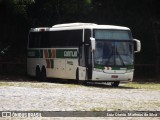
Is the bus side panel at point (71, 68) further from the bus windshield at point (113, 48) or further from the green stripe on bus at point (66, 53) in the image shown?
the bus windshield at point (113, 48)

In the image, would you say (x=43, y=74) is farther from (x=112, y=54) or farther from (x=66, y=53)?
(x=112, y=54)

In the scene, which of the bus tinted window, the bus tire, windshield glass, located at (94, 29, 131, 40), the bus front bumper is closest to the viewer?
the bus front bumper

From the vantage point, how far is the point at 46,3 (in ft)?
129

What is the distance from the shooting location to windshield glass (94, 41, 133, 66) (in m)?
29.4

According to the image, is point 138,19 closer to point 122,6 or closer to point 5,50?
point 122,6

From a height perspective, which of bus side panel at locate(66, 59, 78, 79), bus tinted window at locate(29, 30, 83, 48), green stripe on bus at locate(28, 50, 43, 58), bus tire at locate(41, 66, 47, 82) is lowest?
bus tire at locate(41, 66, 47, 82)

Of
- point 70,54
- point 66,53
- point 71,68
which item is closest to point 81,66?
point 71,68

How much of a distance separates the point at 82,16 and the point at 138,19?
437 centimetres

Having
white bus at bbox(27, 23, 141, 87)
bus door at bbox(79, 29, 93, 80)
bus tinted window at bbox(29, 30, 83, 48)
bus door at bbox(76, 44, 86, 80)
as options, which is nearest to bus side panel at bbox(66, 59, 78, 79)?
white bus at bbox(27, 23, 141, 87)

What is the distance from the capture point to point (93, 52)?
29328mm

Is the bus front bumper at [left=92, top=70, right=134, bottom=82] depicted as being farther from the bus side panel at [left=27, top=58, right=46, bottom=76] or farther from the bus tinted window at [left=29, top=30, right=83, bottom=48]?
the bus side panel at [left=27, top=58, right=46, bottom=76]

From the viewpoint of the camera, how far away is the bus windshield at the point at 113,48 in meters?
29.5

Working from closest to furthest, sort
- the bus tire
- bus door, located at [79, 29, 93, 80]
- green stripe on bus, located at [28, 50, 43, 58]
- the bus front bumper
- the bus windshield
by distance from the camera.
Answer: the bus front bumper < the bus windshield < bus door, located at [79, 29, 93, 80] < the bus tire < green stripe on bus, located at [28, 50, 43, 58]

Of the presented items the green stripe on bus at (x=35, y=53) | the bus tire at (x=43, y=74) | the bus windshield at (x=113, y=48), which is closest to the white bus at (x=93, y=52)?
the bus windshield at (x=113, y=48)
